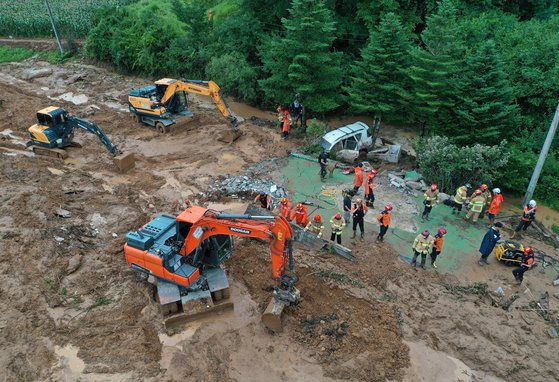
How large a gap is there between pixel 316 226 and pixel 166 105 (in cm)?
1194

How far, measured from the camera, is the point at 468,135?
690 inches

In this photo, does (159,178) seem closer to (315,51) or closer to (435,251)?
(315,51)

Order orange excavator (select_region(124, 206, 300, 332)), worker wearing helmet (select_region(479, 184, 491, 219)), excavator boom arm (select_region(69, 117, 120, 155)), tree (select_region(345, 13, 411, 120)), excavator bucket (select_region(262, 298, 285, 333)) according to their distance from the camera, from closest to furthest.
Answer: orange excavator (select_region(124, 206, 300, 332)) → excavator bucket (select_region(262, 298, 285, 333)) → worker wearing helmet (select_region(479, 184, 491, 219)) → excavator boom arm (select_region(69, 117, 120, 155)) → tree (select_region(345, 13, 411, 120))

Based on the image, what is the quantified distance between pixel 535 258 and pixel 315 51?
12.5 metres

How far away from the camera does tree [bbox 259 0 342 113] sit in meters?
19.2

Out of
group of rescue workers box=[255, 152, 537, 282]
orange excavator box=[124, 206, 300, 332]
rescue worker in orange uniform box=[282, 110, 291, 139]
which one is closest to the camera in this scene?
orange excavator box=[124, 206, 300, 332]

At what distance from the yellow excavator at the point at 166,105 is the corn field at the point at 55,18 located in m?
16.6

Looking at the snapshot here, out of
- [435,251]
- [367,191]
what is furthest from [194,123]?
[435,251]

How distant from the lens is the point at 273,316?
1008cm

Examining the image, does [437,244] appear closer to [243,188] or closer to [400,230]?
[400,230]

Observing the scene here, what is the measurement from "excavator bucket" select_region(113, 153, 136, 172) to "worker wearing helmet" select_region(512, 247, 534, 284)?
1443cm

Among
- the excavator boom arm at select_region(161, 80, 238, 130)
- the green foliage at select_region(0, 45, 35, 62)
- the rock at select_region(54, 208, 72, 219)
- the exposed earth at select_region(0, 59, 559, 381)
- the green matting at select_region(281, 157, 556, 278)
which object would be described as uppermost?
the excavator boom arm at select_region(161, 80, 238, 130)

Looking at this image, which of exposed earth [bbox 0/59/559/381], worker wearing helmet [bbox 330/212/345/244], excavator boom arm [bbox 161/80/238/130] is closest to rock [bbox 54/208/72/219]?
exposed earth [bbox 0/59/559/381]

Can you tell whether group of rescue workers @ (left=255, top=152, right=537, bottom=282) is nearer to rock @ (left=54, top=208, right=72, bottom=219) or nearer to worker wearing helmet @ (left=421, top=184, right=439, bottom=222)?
worker wearing helmet @ (left=421, top=184, right=439, bottom=222)
